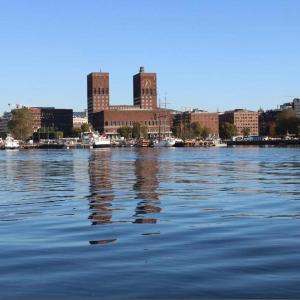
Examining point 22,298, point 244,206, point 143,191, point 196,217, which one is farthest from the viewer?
point 143,191

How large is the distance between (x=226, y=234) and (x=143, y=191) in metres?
13.4

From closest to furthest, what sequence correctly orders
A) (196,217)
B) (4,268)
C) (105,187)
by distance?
(4,268), (196,217), (105,187)

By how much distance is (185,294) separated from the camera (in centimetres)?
879

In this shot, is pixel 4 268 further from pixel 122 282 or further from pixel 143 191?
pixel 143 191

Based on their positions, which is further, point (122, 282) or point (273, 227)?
point (273, 227)

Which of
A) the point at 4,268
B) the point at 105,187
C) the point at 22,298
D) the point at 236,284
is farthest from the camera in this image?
the point at 105,187

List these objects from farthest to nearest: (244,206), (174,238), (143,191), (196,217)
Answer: (143,191) < (244,206) < (196,217) < (174,238)

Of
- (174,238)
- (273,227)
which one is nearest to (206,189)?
(273,227)

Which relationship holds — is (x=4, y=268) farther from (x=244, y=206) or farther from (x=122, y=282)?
(x=244, y=206)

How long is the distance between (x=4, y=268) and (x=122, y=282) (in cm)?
235

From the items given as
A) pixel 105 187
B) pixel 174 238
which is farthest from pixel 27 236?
pixel 105 187

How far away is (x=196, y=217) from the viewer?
690 inches

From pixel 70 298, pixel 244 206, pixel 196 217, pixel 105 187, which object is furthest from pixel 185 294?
pixel 105 187

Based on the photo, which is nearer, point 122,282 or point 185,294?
point 185,294
